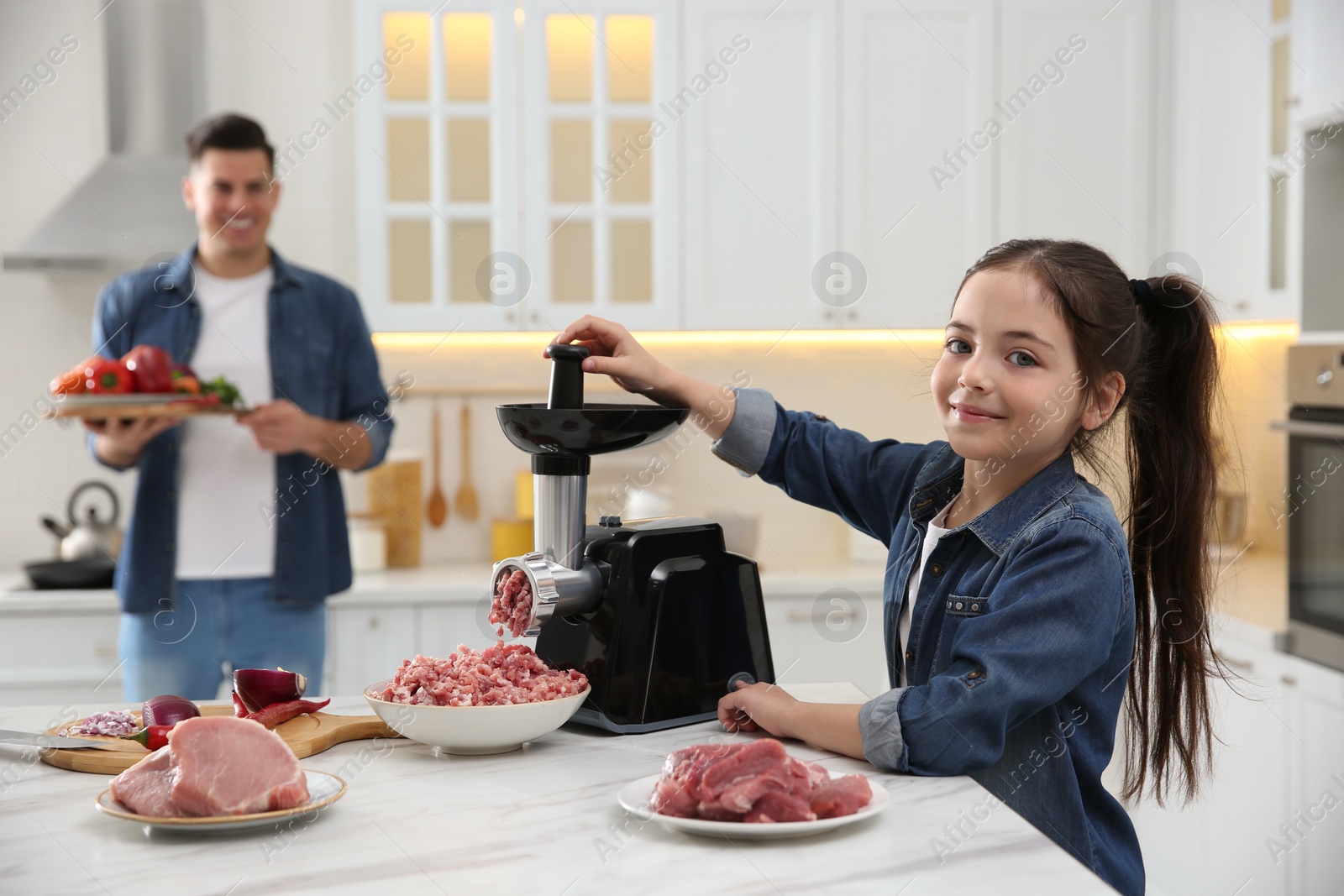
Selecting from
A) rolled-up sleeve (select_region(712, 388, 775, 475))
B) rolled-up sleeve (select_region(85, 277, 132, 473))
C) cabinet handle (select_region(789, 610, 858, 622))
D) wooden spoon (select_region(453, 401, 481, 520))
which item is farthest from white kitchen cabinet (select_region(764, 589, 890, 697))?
rolled-up sleeve (select_region(85, 277, 132, 473))

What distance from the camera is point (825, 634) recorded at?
2877 millimetres

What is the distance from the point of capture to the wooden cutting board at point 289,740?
1069 millimetres

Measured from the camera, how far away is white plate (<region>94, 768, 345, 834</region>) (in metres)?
0.88

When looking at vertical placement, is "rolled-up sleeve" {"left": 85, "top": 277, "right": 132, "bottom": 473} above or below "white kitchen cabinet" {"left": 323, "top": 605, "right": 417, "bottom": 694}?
above

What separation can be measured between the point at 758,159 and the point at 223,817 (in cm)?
242

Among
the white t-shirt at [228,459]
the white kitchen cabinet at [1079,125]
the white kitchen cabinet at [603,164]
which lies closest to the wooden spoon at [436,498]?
the white kitchen cabinet at [603,164]

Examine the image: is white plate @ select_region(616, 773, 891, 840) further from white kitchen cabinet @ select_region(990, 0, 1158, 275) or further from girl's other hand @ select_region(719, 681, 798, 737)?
white kitchen cabinet @ select_region(990, 0, 1158, 275)

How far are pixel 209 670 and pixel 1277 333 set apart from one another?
2765 mm

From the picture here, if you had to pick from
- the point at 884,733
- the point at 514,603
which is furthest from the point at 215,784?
the point at 884,733

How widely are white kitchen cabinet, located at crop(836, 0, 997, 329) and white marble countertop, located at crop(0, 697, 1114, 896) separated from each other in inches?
84.7

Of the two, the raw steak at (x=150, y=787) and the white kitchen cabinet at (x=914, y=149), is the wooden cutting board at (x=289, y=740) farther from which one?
the white kitchen cabinet at (x=914, y=149)

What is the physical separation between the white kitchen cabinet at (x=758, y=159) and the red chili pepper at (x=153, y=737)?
6.76 feet

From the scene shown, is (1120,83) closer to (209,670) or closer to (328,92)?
(328,92)

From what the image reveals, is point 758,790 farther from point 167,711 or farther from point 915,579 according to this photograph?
point 167,711
